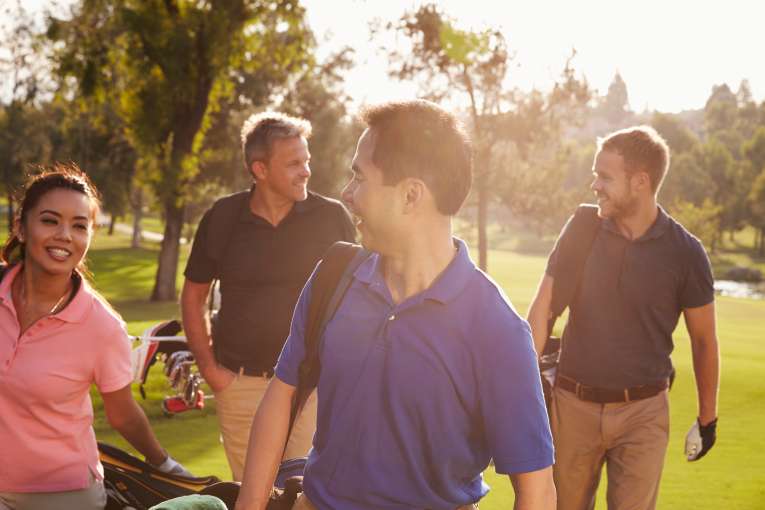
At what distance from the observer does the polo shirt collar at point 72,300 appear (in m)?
3.47

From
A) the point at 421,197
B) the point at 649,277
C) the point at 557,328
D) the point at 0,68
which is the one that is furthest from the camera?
the point at 0,68

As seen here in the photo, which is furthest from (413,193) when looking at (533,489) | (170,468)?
(170,468)

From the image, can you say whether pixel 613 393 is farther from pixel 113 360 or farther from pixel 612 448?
pixel 113 360

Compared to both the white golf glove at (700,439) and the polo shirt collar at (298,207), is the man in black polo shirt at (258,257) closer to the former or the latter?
the polo shirt collar at (298,207)

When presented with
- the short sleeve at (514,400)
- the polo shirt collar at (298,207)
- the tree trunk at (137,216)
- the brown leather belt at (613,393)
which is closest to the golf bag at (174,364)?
the polo shirt collar at (298,207)

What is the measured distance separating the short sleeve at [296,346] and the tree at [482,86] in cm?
3008

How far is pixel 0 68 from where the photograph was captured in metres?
54.9

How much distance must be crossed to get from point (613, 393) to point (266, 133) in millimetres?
2444

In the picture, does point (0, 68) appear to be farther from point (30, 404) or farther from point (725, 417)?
point (30, 404)

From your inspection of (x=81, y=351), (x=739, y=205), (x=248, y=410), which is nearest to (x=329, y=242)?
(x=248, y=410)

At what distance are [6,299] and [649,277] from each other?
10.5ft

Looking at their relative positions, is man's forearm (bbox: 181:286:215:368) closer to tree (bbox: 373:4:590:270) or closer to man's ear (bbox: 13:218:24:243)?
man's ear (bbox: 13:218:24:243)

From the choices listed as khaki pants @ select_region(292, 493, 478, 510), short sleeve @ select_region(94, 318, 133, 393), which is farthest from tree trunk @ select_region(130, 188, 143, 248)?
khaki pants @ select_region(292, 493, 478, 510)

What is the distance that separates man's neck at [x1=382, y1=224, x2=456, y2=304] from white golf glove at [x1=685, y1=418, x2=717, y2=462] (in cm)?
325
